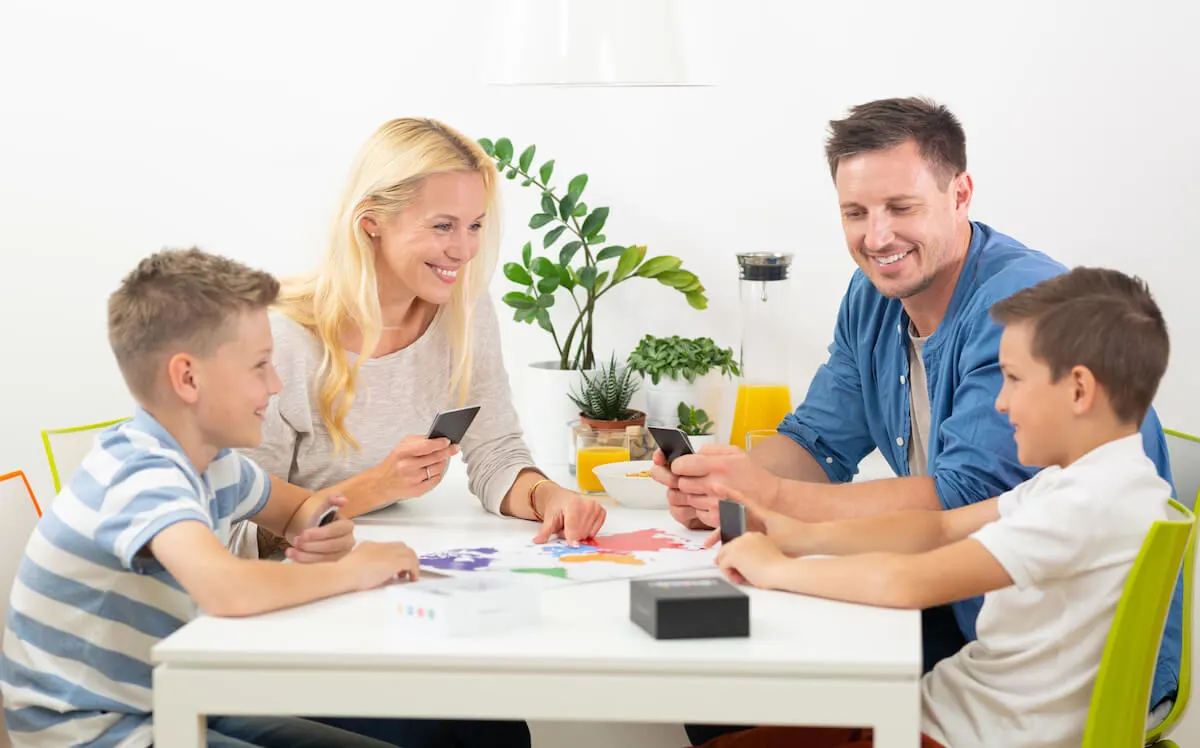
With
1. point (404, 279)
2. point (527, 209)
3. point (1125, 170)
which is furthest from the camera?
point (527, 209)

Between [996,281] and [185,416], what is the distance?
3.67ft

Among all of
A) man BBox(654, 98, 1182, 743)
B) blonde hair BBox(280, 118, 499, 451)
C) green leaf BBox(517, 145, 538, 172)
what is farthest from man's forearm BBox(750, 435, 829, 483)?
green leaf BBox(517, 145, 538, 172)

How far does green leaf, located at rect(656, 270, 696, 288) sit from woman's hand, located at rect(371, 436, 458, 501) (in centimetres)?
88

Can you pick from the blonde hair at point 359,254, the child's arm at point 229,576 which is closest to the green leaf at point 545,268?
the blonde hair at point 359,254

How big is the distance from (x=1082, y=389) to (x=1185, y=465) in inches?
19.1

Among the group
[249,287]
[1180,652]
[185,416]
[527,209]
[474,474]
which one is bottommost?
[1180,652]

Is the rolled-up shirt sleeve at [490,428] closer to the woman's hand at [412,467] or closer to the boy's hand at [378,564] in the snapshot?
the woman's hand at [412,467]

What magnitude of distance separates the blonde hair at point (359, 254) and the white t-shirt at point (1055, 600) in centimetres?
96

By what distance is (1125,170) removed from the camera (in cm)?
252

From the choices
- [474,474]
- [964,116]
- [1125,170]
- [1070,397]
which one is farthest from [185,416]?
[1125,170]

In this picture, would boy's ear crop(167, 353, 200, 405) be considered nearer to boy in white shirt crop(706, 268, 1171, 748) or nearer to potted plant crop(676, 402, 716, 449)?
boy in white shirt crop(706, 268, 1171, 748)

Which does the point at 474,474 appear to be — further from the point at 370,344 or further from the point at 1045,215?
the point at 1045,215

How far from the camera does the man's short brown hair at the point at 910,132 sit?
196 centimetres

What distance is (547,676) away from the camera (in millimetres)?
1199
